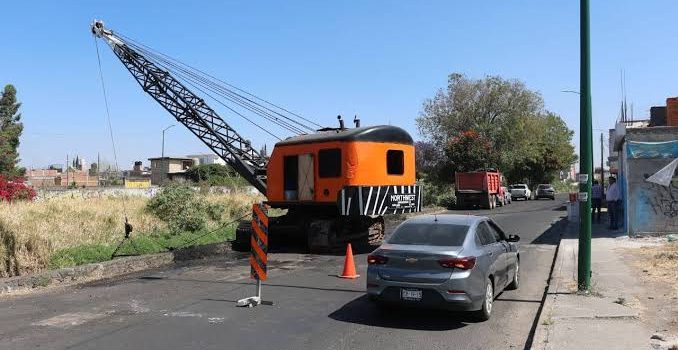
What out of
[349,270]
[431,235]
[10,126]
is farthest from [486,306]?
[10,126]

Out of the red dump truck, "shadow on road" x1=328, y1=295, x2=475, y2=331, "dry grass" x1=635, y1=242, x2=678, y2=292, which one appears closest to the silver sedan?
"shadow on road" x1=328, y1=295, x2=475, y2=331

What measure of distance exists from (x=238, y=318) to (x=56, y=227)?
8540mm

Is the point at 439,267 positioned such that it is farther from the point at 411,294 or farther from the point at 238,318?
the point at 238,318

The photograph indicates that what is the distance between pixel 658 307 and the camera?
28.3 ft

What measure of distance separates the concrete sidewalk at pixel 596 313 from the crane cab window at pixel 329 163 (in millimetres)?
6170

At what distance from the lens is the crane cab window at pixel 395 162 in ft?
56.9

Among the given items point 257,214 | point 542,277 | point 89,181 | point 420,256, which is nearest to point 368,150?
point 542,277

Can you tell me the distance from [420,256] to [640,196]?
13712mm

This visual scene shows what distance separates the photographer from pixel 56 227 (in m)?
14.8

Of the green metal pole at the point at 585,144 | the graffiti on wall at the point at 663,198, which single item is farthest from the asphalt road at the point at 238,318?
the graffiti on wall at the point at 663,198

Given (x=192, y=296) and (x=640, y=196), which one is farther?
(x=640, y=196)

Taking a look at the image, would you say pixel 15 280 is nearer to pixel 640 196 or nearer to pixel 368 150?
pixel 368 150

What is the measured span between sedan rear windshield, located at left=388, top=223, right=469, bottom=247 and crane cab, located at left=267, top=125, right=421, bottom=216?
7.25 m

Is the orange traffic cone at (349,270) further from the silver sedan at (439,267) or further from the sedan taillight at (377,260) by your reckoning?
the sedan taillight at (377,260)
